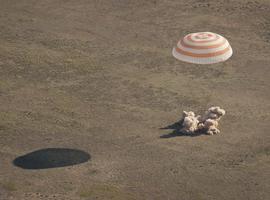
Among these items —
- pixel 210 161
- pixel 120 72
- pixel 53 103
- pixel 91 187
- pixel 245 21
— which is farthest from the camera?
pixel 245 21

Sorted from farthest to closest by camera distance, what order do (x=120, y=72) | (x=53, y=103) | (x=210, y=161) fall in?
(x=120, y=72) < (x=53, y=103) < (x=210, y=161)

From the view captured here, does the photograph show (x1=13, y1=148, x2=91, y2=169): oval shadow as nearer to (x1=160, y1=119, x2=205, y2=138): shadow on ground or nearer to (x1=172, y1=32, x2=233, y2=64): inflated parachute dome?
(x1=160, y1=119, x2=205, y2=138): shadow on ground

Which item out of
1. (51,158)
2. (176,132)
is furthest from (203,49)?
(51,158)

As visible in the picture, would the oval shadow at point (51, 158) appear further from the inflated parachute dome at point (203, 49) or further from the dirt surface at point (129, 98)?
the inflated parachute dome at point (203, 49)

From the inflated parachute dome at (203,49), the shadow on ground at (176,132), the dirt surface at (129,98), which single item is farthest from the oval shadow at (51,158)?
the inflated parachute dome at (203,49)

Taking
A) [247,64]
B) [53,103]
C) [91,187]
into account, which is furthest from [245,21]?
[91,187]

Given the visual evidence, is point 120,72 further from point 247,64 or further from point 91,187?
point 91,187
